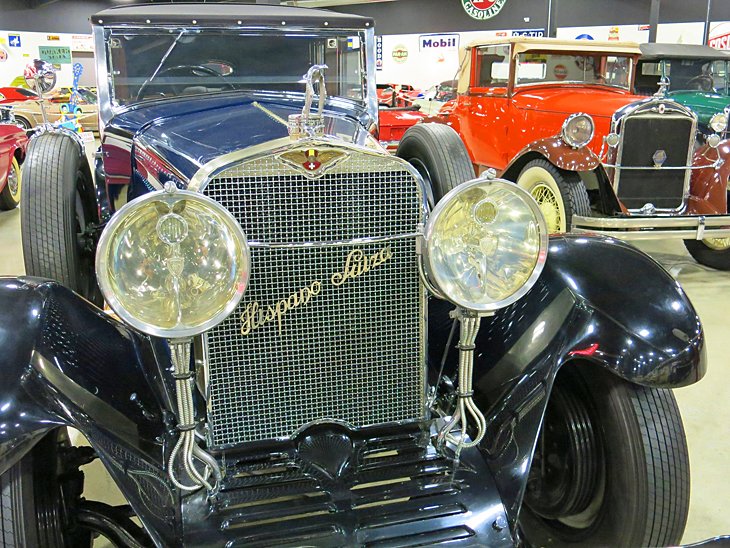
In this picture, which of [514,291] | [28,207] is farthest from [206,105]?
[514,291]

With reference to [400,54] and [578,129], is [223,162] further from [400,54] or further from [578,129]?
[400,54]

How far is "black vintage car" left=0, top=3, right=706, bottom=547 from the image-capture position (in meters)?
1.45

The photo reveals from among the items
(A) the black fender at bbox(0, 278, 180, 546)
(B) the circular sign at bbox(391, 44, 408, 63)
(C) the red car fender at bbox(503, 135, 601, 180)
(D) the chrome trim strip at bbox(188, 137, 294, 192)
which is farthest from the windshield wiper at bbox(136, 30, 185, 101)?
(B) the circular sign at bbox(391, 44, 408, 63)

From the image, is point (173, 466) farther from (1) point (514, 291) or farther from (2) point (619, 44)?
(2) point (619, 44)

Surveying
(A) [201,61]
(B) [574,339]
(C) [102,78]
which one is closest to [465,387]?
(B) [574,339]

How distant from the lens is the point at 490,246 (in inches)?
62.8

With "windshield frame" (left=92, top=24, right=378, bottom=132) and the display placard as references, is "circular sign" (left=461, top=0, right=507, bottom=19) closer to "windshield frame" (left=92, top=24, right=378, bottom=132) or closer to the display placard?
the display placard

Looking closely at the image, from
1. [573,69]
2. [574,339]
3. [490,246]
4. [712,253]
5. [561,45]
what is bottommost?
[712,253]

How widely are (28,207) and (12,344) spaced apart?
4.39ft

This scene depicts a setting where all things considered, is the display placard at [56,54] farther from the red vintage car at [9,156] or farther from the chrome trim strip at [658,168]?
the chrome trim strip at [658,168]

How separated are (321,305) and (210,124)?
922mm

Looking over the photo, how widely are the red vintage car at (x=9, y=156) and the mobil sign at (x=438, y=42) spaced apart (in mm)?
13176

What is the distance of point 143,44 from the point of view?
2.84 m

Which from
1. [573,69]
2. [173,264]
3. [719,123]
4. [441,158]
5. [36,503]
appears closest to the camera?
[173,264]
